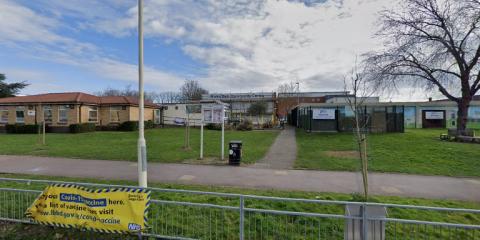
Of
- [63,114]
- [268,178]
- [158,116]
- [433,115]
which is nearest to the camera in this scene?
[268,178]

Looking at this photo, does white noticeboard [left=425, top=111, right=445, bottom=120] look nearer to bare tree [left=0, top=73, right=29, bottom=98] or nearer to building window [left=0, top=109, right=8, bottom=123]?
building window [left=0, top=109, right=8, bottom=123]

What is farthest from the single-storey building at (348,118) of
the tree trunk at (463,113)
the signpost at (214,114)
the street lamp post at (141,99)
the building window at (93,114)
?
the building window at (93,114)

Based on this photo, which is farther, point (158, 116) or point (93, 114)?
point (158, 116)

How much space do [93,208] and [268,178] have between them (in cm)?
543

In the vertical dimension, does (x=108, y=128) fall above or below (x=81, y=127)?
below

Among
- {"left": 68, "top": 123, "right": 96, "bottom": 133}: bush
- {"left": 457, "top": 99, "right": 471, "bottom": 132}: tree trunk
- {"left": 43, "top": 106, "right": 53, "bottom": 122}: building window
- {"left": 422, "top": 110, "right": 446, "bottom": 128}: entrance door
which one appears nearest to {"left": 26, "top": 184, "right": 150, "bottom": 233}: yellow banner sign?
{"left": 68, "top": 123, "right": 96, "bottom": 133}: bush

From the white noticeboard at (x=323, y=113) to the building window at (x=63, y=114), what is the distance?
25.2 metres

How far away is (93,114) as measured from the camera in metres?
31.1

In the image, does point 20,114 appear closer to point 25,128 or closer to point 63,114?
Result: point 25,128

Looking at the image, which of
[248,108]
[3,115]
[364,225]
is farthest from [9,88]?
[364,225]

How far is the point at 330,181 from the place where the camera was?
8383 mm

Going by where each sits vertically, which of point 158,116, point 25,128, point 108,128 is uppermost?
point 158,116

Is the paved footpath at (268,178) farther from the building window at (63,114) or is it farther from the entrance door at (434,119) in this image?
the entrance door at (434,119)

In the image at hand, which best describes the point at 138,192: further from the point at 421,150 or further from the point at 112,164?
the point at 421,150
